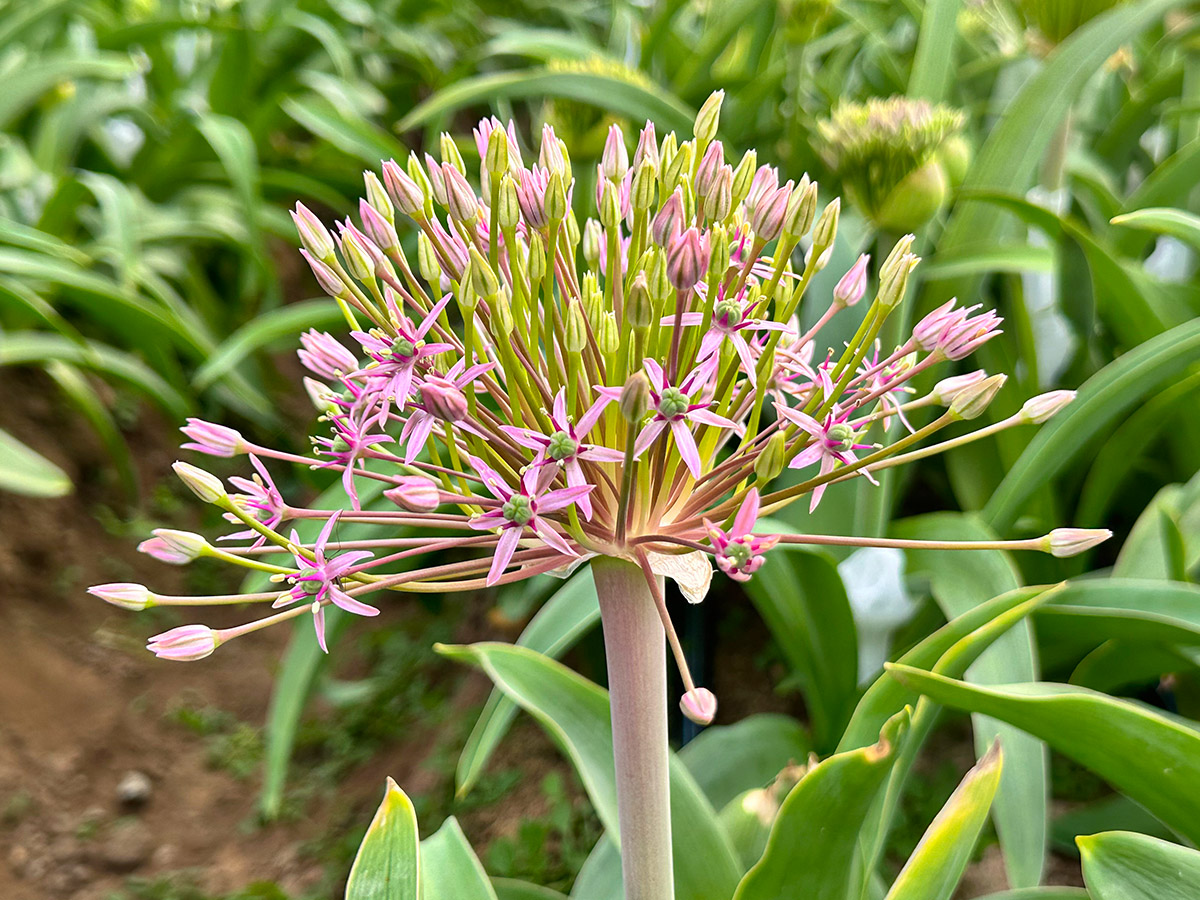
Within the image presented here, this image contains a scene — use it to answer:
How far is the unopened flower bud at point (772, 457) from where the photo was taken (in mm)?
383

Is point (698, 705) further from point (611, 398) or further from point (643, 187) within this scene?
point (643, 187)

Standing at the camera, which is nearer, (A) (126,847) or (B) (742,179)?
(B) (742,179)

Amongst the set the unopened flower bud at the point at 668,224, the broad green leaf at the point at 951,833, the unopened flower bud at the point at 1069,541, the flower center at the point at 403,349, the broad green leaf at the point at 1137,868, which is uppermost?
the unopened flower bud at the point at 668,224

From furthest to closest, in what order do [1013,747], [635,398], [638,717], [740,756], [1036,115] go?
[1036,115]
[740,756]
[1013,747]
[638,717]
[635,398]

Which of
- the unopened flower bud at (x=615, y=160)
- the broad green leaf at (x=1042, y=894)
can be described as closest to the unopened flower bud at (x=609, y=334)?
the unopened flower bud at (x=615, y=160)

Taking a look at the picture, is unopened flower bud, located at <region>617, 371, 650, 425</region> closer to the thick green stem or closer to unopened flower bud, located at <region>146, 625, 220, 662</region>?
the thick green stem

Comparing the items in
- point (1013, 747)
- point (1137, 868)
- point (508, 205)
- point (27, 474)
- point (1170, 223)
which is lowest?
point (1137, 868)

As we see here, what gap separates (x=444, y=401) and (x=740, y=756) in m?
0.68

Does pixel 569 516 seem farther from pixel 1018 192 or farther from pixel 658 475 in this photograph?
pixel 1018 192

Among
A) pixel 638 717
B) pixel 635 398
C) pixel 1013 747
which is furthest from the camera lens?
pixel 1013 747

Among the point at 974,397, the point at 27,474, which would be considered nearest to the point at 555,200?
the point at 974,397

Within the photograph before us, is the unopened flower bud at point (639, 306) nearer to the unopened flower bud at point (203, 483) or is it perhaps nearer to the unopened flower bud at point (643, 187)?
the unopened flower bud at point (643, 187)

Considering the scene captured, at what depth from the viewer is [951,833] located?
449 mm

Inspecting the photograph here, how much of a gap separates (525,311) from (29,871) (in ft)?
3.63
